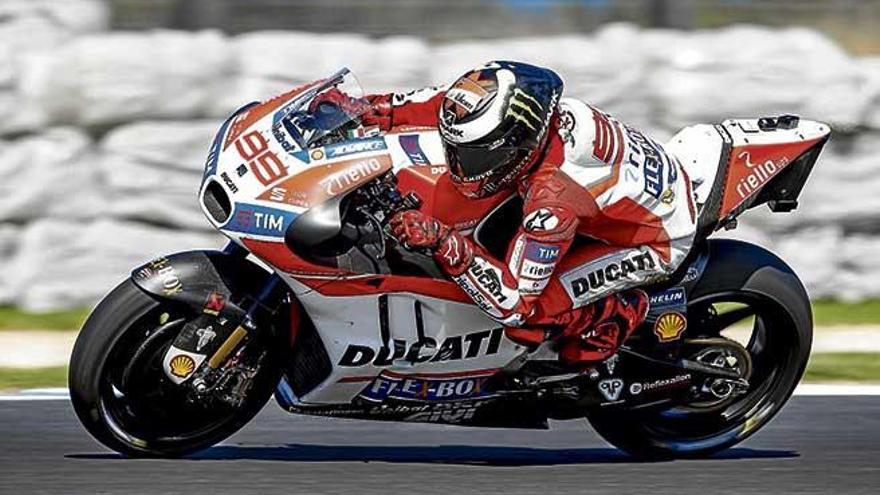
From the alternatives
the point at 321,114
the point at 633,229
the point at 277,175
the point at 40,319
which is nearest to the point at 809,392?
the point at 633,229

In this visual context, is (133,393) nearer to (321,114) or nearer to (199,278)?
(199,278)

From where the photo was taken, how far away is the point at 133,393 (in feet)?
17.3

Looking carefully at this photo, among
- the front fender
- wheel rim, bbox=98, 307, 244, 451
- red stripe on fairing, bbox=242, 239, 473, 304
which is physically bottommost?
wheel rim, bbox=98, 307, 244, 451

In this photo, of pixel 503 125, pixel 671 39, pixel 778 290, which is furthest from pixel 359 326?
pixel 671 39

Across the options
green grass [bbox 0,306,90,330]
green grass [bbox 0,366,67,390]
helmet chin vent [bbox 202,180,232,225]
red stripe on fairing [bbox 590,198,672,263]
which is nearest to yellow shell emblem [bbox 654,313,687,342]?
red stripe on fairing [bbox 590,198,672,263]

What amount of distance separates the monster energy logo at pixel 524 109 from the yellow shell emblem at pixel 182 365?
1.15 meters

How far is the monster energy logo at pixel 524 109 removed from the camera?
491cm

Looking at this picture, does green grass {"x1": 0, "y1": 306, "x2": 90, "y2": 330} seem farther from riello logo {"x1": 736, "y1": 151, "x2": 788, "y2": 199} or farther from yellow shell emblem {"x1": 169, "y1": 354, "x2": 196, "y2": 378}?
riello logo {"x1": 736, "y1": 151, "x2": 788, "y2": 199}

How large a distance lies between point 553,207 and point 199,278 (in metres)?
1.03

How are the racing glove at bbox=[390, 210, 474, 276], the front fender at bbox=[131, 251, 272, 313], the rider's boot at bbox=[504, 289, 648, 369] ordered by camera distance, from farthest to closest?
1. the rider's boot at bbox=[504, 289, 648, 369]
2. the front fender at bbox=[131, 251, 272, 313]
3. the racing glove at bbox=[390, 210, 474, 276]

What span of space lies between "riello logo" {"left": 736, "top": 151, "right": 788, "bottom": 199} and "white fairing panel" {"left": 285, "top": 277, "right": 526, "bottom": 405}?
88cm

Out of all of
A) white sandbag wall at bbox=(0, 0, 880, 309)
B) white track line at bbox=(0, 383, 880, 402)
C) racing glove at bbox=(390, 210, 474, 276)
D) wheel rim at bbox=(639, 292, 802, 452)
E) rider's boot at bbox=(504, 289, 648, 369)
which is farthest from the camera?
white sandbag wall at bbox=(0, 0, 880, 309)

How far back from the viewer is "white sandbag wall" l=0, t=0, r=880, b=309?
823 centimetres

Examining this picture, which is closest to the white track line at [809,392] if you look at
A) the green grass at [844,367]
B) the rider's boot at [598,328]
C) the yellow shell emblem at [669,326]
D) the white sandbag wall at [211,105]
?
the green grass at [844,367]
